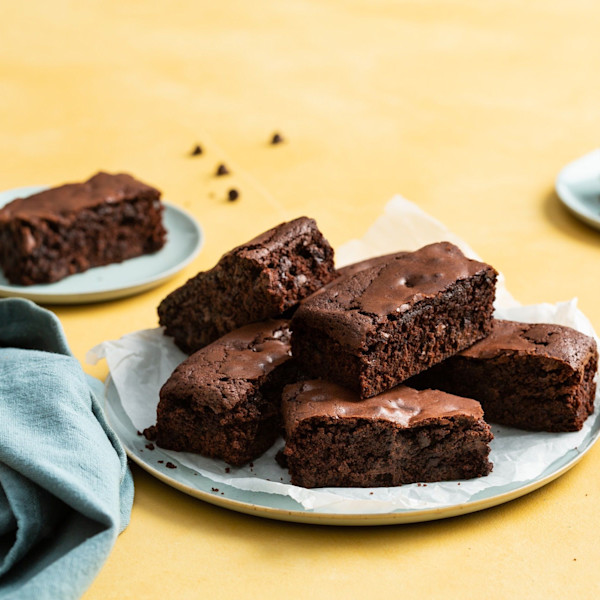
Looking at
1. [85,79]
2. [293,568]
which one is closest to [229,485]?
[293,568]

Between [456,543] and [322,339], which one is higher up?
[322,339]

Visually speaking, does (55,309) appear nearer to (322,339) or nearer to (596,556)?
(322,339)

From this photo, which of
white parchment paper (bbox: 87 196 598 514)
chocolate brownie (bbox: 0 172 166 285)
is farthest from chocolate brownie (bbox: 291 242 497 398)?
chocolate brownie (bbox: 0 172 166 285)

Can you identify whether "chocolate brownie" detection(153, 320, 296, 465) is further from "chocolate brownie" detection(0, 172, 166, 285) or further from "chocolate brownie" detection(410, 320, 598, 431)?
"chocolate brownie" detection(0, 172, 166, 285)

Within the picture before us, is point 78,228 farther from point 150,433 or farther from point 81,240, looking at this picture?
point 150,433

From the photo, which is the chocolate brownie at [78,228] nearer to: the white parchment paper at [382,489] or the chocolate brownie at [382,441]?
the white parchment paper at [382,489]

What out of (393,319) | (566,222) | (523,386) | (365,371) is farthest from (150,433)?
(566,222)
